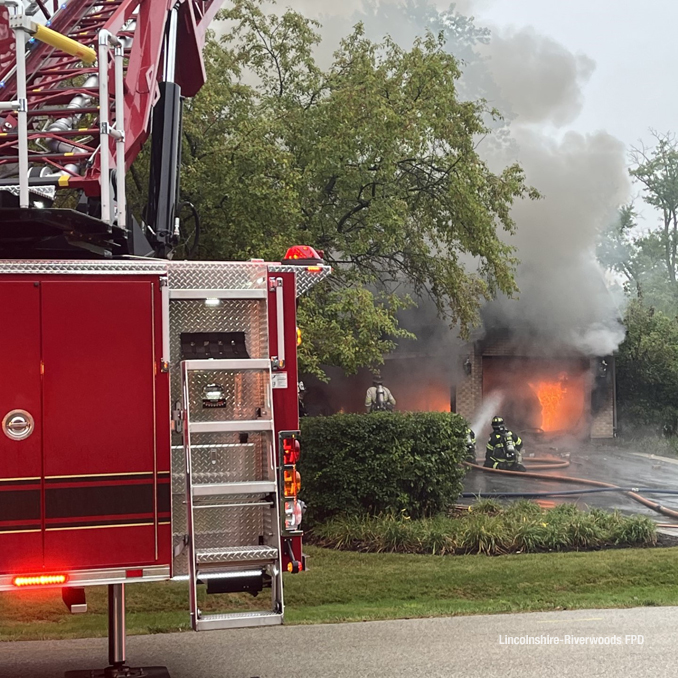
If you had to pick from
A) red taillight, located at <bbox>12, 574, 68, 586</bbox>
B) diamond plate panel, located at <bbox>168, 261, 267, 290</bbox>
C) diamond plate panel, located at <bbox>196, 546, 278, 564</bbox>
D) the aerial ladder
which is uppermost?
the aerial ladder

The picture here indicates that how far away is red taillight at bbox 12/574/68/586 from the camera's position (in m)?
4.55

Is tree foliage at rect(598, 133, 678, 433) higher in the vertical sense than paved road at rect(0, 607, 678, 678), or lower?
higher

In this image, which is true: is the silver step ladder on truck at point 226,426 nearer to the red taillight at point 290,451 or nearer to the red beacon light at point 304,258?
the red taillight at point 290,451

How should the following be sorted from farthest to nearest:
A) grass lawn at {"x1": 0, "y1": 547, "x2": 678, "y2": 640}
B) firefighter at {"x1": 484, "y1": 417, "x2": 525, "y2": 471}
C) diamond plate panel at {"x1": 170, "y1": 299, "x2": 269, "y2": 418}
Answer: firefighter at {"x1": 484, "y1": 417, "x2": 525, "y2": 471} → grass lawn at {"x1": 0, "y1": 547, "x2": 678, "y2": 640} → diamond plate panel at {"x1": 170, "y1": 299, "x2": 269, "y2": 418}

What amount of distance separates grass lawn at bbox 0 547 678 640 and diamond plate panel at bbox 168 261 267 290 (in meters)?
3.57

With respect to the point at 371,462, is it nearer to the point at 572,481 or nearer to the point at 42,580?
the point at 572,481

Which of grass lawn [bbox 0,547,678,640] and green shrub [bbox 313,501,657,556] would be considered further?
green shrub [bbox 313,501,657,556]

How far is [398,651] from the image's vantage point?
651 centimetres

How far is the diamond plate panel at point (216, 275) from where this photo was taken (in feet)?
16.3

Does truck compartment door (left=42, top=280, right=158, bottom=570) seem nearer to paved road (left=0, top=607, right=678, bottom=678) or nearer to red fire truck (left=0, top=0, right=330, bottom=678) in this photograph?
red fire truck (left=0, top=0, right=330, bottom=678)

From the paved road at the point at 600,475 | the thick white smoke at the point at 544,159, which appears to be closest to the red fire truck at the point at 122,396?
the paved road at the point at 600,475

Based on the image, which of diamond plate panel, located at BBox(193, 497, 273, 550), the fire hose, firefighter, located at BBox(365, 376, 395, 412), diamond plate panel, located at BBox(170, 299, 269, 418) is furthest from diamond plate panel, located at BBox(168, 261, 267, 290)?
firefighter, located at BBox(365, 376, 395, 412)

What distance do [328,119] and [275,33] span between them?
7.23 feet

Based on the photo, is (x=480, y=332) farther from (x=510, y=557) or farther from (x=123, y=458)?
(x=123, y=458)
